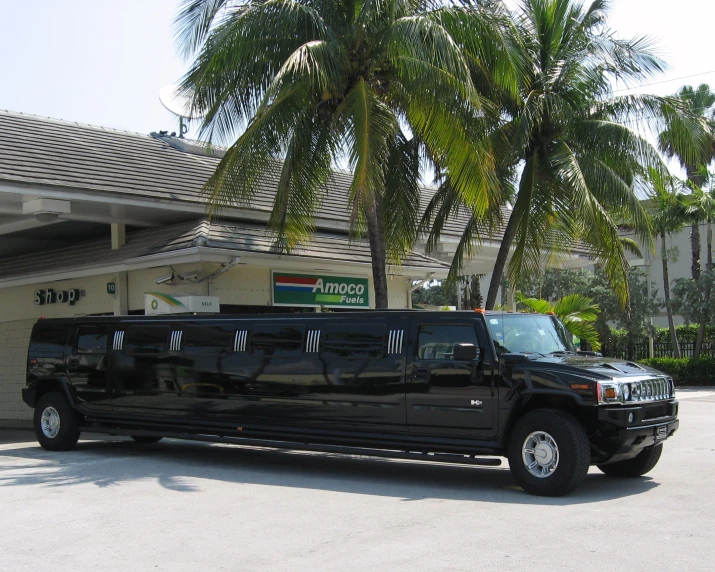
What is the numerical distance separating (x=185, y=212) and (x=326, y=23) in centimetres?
494

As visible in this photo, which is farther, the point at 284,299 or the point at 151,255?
the point at 284,299

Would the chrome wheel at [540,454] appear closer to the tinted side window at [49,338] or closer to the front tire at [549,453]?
the front tire at [549,453]

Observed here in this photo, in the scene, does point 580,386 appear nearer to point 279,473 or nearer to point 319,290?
point 279,473

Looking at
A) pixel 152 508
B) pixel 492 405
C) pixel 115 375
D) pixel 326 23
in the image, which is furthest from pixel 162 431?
pixel 326 23

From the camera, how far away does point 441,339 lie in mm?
10023

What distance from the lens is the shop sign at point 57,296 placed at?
1902 centimetres

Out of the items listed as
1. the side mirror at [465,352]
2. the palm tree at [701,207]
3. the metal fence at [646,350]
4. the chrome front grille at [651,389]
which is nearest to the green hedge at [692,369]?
the palm tree at [701,207]

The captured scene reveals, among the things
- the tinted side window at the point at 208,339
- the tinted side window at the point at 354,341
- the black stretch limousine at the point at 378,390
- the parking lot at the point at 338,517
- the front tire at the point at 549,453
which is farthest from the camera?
the tinted side window at the point at 208,339

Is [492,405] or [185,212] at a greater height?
[185,212]

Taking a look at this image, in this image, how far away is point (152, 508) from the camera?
8.51 meters

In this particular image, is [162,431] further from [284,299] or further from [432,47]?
[432,47]

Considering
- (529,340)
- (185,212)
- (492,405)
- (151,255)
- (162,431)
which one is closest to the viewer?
(492,405)

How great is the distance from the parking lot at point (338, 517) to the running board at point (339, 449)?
1.03 ft

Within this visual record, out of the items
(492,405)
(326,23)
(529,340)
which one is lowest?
(492,405)
